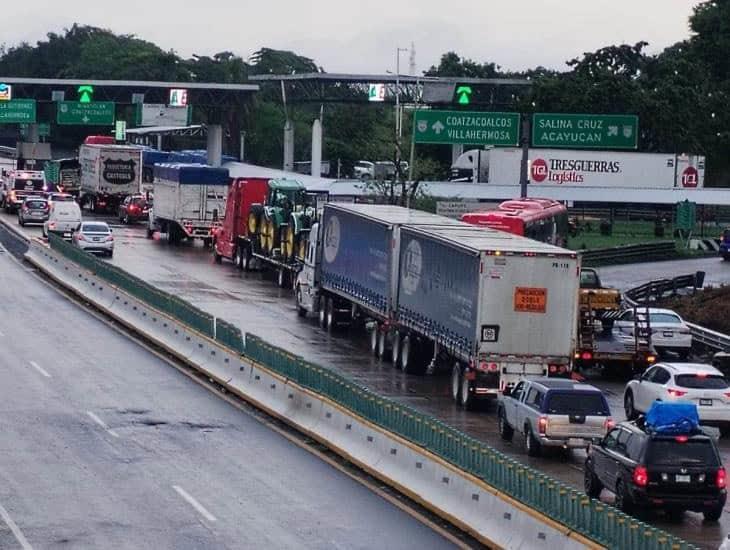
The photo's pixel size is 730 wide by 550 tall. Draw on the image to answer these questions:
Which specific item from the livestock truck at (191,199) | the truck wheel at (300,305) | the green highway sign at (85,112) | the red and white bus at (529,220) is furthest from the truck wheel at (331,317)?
the green highway sign at (85,112)

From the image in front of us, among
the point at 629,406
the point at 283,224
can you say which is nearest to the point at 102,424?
the point at 629,406

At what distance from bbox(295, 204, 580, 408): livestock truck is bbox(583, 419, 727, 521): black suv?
11028mm

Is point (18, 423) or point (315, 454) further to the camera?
point (18, 423)

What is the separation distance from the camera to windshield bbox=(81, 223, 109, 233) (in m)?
68.0

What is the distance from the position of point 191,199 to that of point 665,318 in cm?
3464

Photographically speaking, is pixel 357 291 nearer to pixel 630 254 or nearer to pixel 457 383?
pixel 457 383

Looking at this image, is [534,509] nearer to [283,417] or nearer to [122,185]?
[283,417]

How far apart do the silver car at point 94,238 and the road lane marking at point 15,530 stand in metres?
43.9

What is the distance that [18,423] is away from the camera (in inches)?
1259

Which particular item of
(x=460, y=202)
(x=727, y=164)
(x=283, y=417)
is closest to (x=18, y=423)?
(x=283, y=417)

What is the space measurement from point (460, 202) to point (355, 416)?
4599 centimetres

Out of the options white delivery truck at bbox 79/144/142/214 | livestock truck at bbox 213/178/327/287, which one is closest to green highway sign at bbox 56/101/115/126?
white delivery truck at bbox 79/144/142/214

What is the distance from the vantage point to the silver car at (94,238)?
6762 cm

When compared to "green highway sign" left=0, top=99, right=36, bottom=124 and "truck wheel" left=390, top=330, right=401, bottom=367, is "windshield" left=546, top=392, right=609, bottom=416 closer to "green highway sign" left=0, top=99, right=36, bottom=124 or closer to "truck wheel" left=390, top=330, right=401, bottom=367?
"truck wheel" left=390, top=330, right=401, bottom=367
